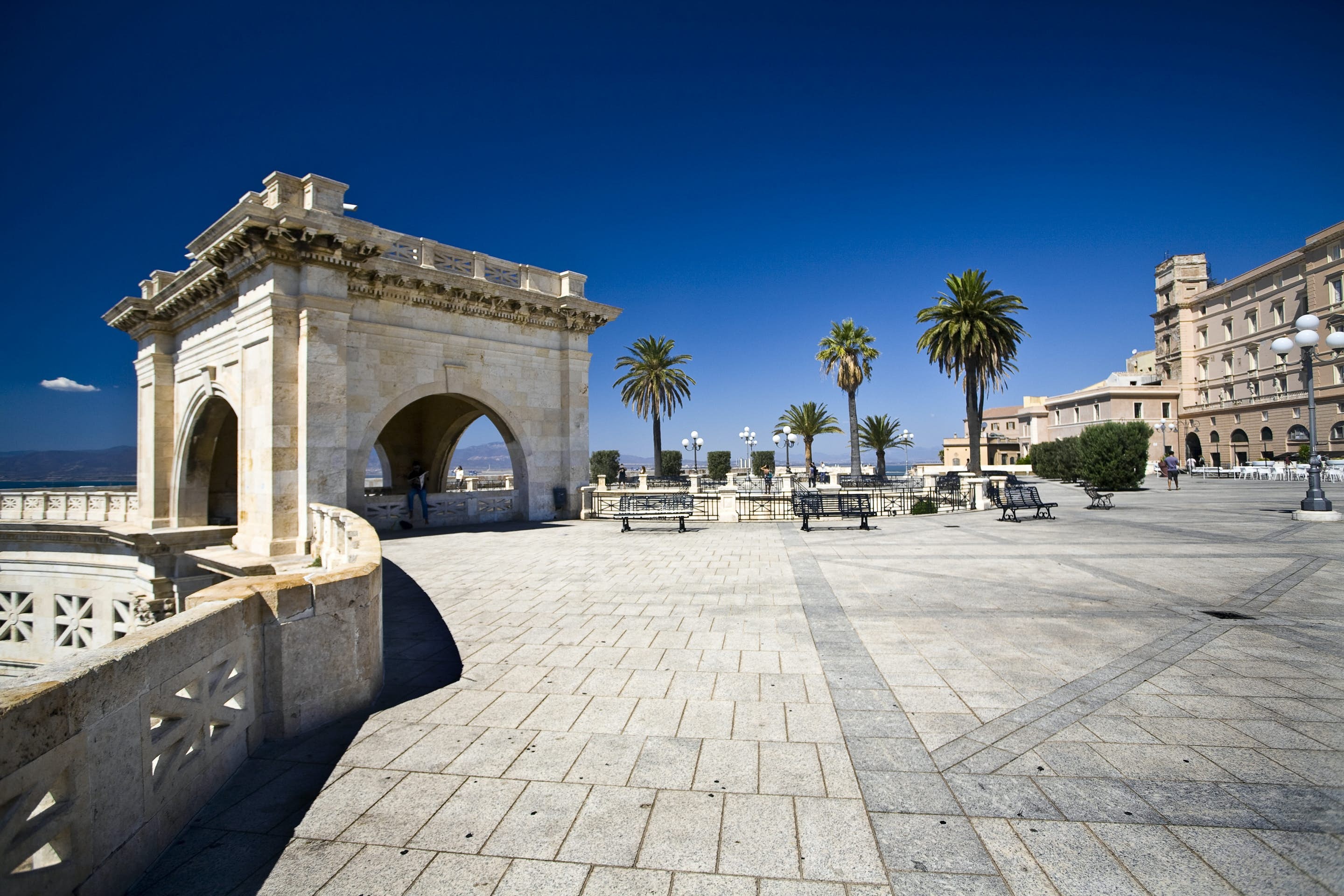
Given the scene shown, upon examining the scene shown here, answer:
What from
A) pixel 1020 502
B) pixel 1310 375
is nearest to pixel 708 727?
pixel 1020 502

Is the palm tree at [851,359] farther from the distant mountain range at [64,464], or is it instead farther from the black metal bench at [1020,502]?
the distant mountain range at [64,464]

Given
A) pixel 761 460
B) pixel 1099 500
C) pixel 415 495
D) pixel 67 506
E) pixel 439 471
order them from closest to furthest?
pixel 415 495 < pixel 1099 500 < pixel 67 506 < pixel 439 471 < pixel 761 460

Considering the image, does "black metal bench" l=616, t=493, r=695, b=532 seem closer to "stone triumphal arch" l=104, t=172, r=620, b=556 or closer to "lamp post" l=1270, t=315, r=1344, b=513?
"stone triumphal arch" l=104, t=172, r=620, b=556

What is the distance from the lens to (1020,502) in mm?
15734

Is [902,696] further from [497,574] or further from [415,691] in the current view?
[497,574]

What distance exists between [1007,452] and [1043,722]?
238ft

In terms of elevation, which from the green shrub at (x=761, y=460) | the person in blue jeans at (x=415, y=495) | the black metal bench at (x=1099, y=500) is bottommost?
the black metal bench at (x=1099, y=500)

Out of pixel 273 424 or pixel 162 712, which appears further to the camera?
pixel 273 424

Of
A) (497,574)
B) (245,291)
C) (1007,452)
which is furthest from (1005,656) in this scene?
(1007,452)

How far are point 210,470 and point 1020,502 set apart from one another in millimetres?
25488

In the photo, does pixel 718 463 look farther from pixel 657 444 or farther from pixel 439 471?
pixel 439 471

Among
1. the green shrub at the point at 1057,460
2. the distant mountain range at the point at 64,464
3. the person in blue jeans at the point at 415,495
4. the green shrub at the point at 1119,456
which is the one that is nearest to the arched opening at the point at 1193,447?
the green shrub at the point at 1057,460

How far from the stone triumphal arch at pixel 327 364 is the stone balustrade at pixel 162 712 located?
10359 millimetres

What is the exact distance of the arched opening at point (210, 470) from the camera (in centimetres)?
1812
